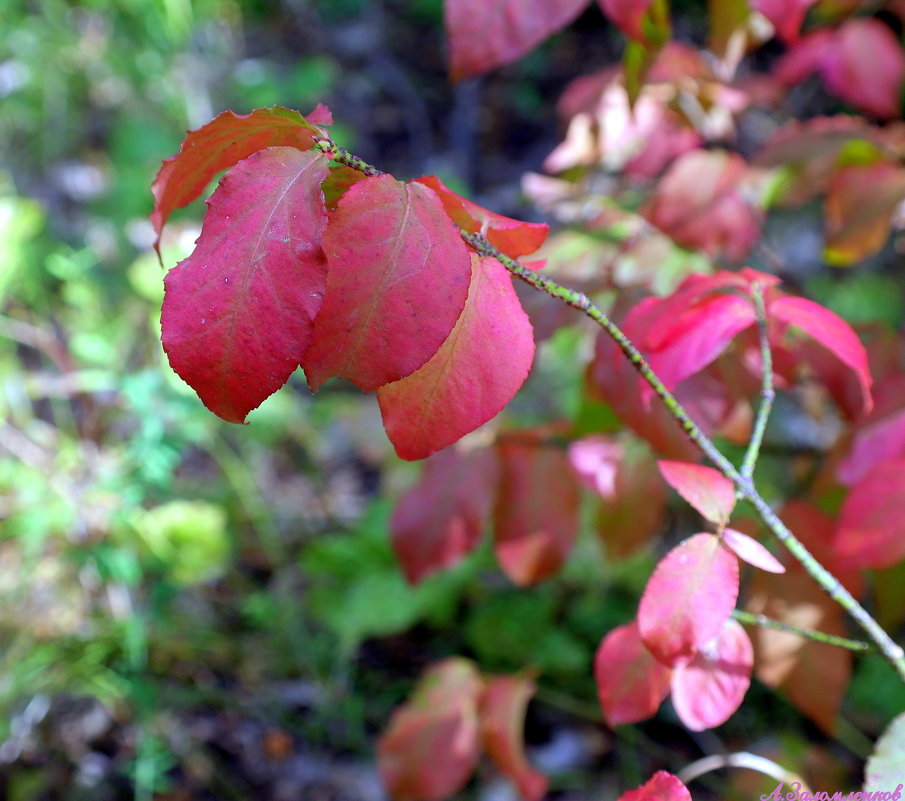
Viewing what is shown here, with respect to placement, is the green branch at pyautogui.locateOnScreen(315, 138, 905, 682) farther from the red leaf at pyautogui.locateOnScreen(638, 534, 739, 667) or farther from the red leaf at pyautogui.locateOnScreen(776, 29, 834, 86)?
the red leaf at pyautogui.locateOnScreen(776, 29, 834, 86)

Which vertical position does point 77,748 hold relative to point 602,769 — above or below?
above

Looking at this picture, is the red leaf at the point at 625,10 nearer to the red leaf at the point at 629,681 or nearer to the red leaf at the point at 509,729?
the red leaf at the point at 629,681

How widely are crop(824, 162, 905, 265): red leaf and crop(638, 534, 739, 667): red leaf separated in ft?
1.86

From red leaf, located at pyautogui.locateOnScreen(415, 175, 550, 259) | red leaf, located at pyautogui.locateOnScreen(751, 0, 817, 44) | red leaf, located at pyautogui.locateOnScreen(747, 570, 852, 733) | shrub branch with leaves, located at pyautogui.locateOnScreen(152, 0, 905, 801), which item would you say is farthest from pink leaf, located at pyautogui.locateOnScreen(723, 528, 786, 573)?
red leaf, located at pyautogui.locateOnScreen(751, 0, 817, 44)

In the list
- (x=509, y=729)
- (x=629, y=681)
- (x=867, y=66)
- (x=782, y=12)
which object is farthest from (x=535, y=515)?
(x=867, y=66)

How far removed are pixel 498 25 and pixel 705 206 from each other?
0.48m

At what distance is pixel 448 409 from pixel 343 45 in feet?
12.7

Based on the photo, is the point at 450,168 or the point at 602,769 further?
the point at 450,168

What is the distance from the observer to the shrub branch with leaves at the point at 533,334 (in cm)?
39

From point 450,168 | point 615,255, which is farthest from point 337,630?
point 450,168

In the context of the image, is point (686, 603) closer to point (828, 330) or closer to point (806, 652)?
point (828, 330)

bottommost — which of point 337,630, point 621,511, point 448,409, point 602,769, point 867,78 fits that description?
point 602,769

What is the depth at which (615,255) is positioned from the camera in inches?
41.3

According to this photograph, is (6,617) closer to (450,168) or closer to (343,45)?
(450,168)
